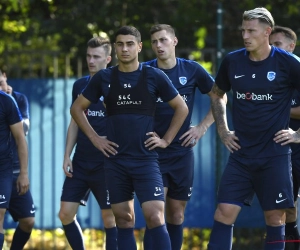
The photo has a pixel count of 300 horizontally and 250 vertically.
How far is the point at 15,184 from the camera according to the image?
9602 mm

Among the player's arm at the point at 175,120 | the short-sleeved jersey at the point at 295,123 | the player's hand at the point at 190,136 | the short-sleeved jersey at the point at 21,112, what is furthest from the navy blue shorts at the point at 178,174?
the short-sleeved jersey at the point at 21,112

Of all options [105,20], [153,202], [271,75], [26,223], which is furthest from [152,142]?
[105,20]

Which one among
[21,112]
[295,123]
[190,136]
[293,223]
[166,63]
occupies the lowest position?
[293,223]

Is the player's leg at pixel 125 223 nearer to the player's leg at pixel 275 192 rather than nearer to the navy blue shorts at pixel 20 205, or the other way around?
the player's leg at pixel 275 192

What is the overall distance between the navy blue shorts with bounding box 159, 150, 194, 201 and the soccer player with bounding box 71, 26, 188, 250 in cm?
75

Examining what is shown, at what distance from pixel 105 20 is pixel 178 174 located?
13.8 ft

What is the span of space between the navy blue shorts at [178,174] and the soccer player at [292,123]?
3.50 ft

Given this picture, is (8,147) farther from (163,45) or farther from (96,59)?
(163,45)

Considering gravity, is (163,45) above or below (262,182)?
above

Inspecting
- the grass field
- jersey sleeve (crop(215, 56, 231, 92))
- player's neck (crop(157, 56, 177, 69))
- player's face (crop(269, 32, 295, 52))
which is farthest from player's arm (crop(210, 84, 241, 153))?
the grass field

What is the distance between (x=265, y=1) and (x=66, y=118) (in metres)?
3.41

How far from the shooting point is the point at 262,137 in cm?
762

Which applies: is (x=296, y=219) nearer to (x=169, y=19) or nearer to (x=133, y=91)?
(x=133, y=91)

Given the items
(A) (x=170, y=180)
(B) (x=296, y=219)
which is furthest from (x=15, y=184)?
(B) (x=296, y=219)
